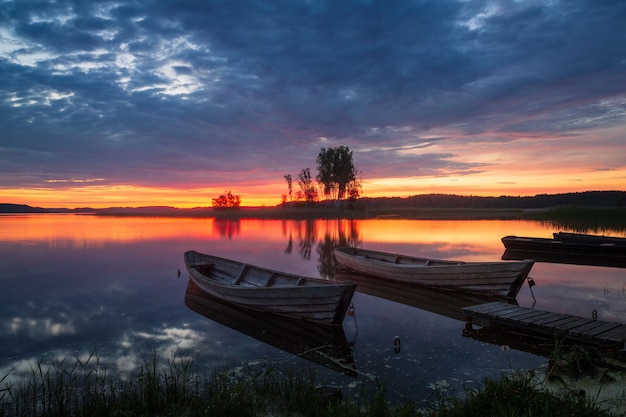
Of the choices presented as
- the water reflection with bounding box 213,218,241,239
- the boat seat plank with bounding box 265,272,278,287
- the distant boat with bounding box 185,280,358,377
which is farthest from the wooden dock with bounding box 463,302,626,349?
the water reflection with bounding box 213,218,241,239

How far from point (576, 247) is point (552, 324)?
18.4 metres

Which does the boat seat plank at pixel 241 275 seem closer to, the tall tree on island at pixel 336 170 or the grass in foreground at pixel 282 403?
the grass in foreground at pixel 282 403

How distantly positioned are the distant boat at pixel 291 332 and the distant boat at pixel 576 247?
19463 millimetres

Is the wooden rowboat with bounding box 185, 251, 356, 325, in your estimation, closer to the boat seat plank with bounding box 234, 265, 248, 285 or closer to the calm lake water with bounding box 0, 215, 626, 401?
the boat seat plank with bounding box 234, 265, 248, 285

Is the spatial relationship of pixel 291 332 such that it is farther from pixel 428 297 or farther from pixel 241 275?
pixel 428 297

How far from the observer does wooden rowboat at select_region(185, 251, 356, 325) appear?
9.83 metres

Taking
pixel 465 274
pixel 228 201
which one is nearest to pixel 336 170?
pixel 228 201

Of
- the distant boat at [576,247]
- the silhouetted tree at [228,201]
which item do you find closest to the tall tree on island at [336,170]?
the silhouetted tree at [228,201]

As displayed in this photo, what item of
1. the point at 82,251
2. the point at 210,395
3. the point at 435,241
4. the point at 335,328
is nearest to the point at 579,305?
the point at 335,328

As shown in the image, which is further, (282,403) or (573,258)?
(573,258)

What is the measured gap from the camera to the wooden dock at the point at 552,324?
7.58 meters

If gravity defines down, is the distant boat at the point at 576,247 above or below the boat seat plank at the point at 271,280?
below

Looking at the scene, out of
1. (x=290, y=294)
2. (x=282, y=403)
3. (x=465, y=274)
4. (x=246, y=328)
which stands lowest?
(x=246, y=328)

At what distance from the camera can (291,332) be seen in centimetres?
977
